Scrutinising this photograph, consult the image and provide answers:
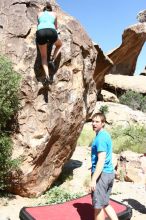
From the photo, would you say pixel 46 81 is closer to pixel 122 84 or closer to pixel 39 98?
pixel 39 98

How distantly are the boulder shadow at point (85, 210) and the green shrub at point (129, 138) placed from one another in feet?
19.6

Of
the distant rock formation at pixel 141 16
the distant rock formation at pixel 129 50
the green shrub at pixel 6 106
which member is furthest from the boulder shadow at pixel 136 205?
the distant rock formation at pixel 141 16

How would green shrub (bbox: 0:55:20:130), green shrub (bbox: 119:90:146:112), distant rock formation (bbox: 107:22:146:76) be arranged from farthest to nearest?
1. distant rock formation (bbox: 107:22:146:76)
2. green shrub (bbox: 119:90:146:112)
3. green shrub (bbox: 0:55:20:130)

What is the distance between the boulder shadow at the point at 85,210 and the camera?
6.27 meters

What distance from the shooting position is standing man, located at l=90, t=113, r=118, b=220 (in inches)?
206

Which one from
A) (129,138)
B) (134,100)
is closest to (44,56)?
(129,138)

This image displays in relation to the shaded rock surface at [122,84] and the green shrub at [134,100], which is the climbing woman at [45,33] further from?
the shaded rock surface at [122,84]

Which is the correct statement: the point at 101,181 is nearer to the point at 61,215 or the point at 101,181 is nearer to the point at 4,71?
the point at 61,215

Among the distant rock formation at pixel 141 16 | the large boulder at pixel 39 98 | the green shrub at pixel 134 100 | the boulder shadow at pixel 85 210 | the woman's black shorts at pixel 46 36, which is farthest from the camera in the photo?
the distant rock formation at pixel 141 16

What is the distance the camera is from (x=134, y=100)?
80.8ft

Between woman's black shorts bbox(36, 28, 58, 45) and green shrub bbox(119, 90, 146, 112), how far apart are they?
16.7 metres

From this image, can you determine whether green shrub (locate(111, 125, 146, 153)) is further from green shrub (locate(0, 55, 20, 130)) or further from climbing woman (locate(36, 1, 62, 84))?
green shrub (locate(0, 55, 20, 130))

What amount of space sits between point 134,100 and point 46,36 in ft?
56.8

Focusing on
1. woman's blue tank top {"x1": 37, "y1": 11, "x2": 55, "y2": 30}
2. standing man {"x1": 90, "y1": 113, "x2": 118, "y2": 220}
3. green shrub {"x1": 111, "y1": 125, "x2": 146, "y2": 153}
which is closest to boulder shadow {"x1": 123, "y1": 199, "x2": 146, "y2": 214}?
standing man {"x1": 90, "y1": 113, "x2": 118, "y2": 220}
